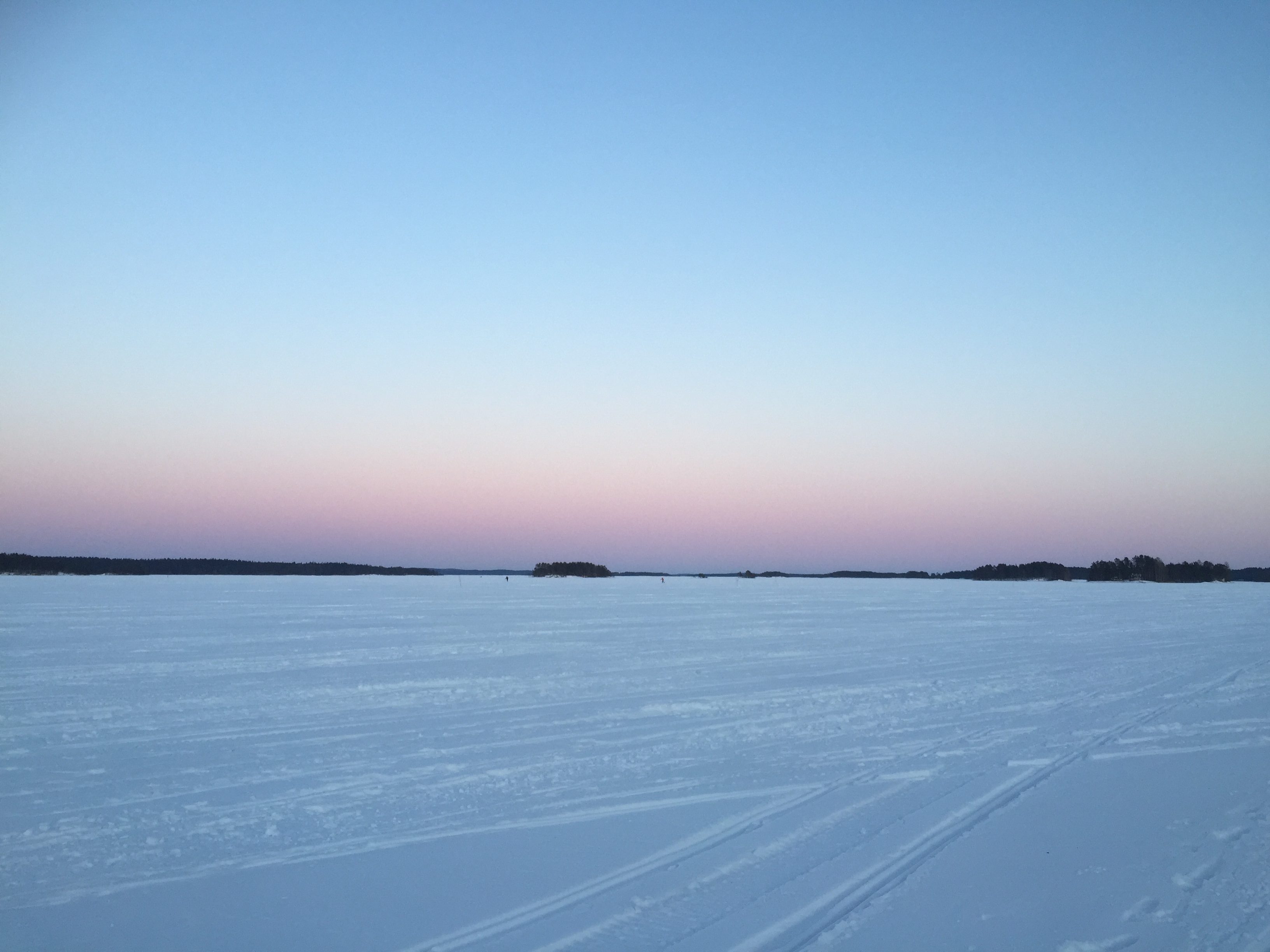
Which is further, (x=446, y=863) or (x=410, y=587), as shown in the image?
(x=410, y=587)

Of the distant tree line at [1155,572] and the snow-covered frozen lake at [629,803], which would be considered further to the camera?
the distant tree line at [1155,572]

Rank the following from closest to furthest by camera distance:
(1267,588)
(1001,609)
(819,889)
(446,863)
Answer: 1. (819,889)
2. (446,863)
3. (1001,609)
4. (1267,588)

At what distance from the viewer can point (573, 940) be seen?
341 centimetres

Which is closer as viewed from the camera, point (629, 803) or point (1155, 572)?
point (629, 803)

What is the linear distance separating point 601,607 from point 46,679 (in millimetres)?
20638

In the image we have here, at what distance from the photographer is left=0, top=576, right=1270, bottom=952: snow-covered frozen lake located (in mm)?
3646

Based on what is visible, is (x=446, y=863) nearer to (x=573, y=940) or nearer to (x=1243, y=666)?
(x=573, y=940)

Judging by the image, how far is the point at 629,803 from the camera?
17.5ft

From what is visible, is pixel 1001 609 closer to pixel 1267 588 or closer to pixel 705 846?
pixel 705 846

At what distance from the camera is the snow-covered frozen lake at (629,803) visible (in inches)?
144

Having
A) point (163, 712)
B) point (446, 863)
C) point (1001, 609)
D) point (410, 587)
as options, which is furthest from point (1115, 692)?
point (410, 587)

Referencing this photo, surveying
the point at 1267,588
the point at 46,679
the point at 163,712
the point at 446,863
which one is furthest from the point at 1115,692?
the point at 1267,588

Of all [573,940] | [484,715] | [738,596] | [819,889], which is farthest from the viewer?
[738,596]

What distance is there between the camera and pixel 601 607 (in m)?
30.0
